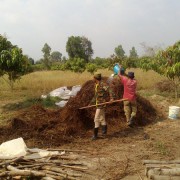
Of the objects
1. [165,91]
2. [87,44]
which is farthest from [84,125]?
[87,44]

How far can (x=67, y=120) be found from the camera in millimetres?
8008

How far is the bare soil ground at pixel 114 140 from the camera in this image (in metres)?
5.29

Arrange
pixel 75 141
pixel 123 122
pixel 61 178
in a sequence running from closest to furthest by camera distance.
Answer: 1. pixel 61 178
2. pixel 75 141
3. pixel 123 122

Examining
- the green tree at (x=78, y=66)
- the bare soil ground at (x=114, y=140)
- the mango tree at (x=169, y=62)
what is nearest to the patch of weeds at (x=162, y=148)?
the bare soil ground at (x=114, y=140)

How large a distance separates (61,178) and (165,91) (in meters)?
11.1

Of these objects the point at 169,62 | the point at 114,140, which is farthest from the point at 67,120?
the point at 169,62

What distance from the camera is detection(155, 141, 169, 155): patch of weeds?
6.05 meters

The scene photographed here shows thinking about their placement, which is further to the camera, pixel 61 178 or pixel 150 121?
pixel 150 121

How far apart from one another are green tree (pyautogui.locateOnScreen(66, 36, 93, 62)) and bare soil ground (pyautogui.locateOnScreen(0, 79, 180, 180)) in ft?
115

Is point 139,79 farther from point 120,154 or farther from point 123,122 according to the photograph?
point 120,154

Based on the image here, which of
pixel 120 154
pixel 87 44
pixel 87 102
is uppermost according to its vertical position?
pixel 87 44

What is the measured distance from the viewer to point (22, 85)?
733 inches

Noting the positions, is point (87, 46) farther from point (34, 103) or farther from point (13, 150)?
point (13, 150)

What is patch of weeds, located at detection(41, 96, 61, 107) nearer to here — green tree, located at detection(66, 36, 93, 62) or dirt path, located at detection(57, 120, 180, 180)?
dirt path, located at detection(57, 120, 180, 180)
